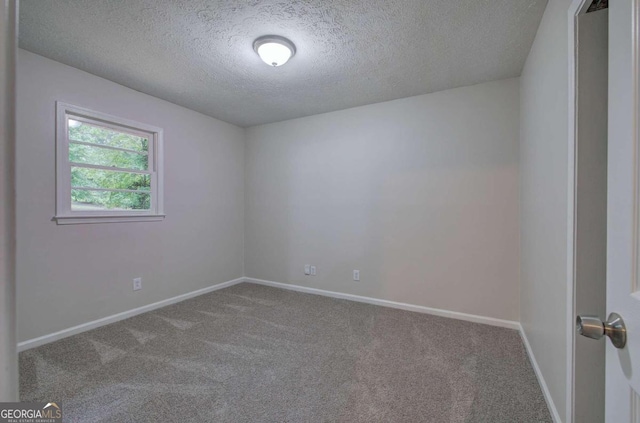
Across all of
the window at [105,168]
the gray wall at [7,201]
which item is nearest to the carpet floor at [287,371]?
the window at [105,168]

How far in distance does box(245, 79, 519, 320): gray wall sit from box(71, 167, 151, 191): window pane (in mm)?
1547

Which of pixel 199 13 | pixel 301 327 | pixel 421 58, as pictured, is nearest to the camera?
pixel 199 13

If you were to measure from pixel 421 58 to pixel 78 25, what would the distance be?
8.57 ft

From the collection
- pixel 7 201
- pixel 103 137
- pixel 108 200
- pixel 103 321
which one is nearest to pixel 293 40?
pixel 7 201

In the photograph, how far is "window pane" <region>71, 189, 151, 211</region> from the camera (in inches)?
102

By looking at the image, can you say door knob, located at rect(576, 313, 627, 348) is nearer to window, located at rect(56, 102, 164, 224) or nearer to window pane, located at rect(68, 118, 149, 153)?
window, located at rect(56, 102, 164, 224)

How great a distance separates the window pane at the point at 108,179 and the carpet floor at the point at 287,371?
4.63ft

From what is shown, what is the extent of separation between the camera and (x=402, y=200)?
318cm

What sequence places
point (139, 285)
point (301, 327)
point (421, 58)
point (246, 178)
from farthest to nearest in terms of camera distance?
point (246, 178)
point (139, 285)
point (301, 327)
point (421, 58)

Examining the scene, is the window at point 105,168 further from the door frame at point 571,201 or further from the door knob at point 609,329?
the door frame at point 571,201

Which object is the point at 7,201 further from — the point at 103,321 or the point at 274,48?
the point at 103,321

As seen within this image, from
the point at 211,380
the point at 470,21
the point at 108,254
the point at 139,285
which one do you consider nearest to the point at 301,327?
the point at 211,380

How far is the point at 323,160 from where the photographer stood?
3.69 meters

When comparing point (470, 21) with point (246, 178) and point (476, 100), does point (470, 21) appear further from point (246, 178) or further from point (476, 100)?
point (246, 178)
